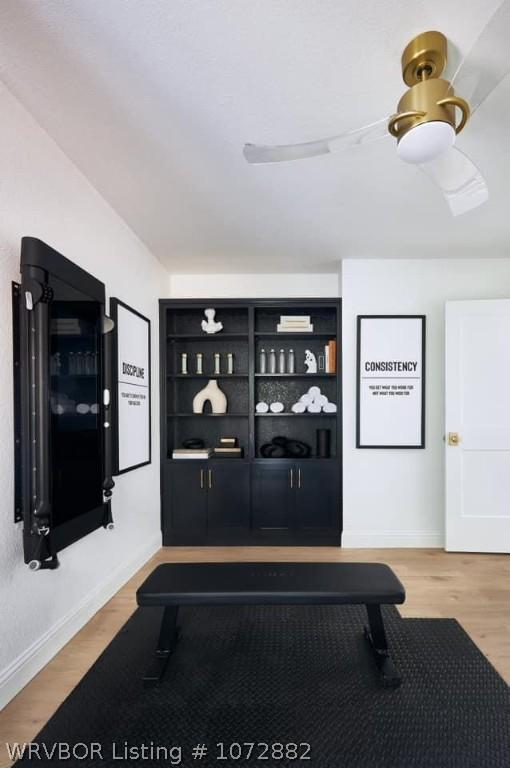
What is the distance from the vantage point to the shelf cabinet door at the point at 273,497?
3.97 metres

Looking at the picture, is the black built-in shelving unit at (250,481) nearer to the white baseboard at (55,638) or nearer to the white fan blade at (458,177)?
the white baseboard at (55,638)

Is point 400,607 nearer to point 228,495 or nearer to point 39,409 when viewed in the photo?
point 228,495

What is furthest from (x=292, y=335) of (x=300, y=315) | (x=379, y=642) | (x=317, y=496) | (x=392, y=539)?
(x=379, y=642)

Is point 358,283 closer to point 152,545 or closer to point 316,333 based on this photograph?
point 316,333

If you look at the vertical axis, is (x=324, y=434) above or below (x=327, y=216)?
below

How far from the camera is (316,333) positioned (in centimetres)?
410

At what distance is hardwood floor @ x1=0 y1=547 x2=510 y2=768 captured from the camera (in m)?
1.87

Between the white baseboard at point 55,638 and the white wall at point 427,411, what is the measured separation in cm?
201

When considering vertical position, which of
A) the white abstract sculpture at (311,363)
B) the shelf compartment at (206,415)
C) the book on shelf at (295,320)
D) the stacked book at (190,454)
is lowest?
the stacked book at (190,454)

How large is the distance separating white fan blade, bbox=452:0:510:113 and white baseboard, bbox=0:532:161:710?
2717 mm

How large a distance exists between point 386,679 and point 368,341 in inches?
102

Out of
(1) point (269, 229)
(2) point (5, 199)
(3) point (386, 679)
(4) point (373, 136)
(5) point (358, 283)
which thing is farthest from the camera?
(5) point (358, 283)

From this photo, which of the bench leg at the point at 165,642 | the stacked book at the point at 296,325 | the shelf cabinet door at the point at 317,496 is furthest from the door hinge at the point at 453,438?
the bench leg at the point at 165,642

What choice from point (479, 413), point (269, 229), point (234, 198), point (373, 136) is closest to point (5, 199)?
point (234, 198)
